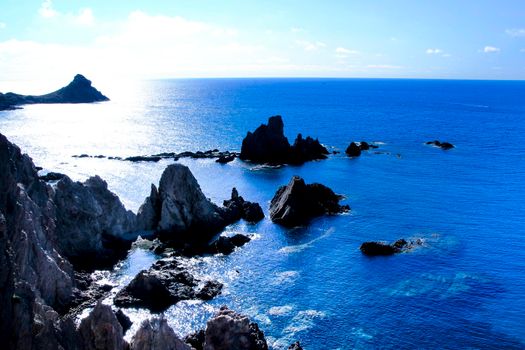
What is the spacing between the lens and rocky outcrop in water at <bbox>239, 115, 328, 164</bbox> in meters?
163

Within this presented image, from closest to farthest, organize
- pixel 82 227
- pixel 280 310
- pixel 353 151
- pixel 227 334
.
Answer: pixel 227 334
pixel 280 310
pixel 82 227
pixel 353 151

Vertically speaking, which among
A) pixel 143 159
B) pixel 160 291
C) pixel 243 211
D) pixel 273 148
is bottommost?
pixel 160 291

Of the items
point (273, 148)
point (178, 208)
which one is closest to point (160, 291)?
point (178, 208)

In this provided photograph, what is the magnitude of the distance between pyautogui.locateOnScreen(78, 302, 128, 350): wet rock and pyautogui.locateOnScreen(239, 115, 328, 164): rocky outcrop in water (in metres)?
122

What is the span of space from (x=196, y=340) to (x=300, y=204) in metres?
54.8

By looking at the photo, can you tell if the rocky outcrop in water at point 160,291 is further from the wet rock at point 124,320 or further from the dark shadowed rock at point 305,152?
the dark shadowed rock at point 305,152

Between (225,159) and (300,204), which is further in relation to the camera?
(225,159)

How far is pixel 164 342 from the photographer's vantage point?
42906mm

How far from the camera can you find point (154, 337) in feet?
139

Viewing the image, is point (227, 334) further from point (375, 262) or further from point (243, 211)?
point (243, 211)

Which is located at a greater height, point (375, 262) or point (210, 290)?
point (375, 262)

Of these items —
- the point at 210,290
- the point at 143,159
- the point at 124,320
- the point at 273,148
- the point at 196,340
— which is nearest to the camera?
the point at 196,340

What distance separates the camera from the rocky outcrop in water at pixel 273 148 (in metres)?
163

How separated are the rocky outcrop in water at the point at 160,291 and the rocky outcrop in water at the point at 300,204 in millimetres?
32559
